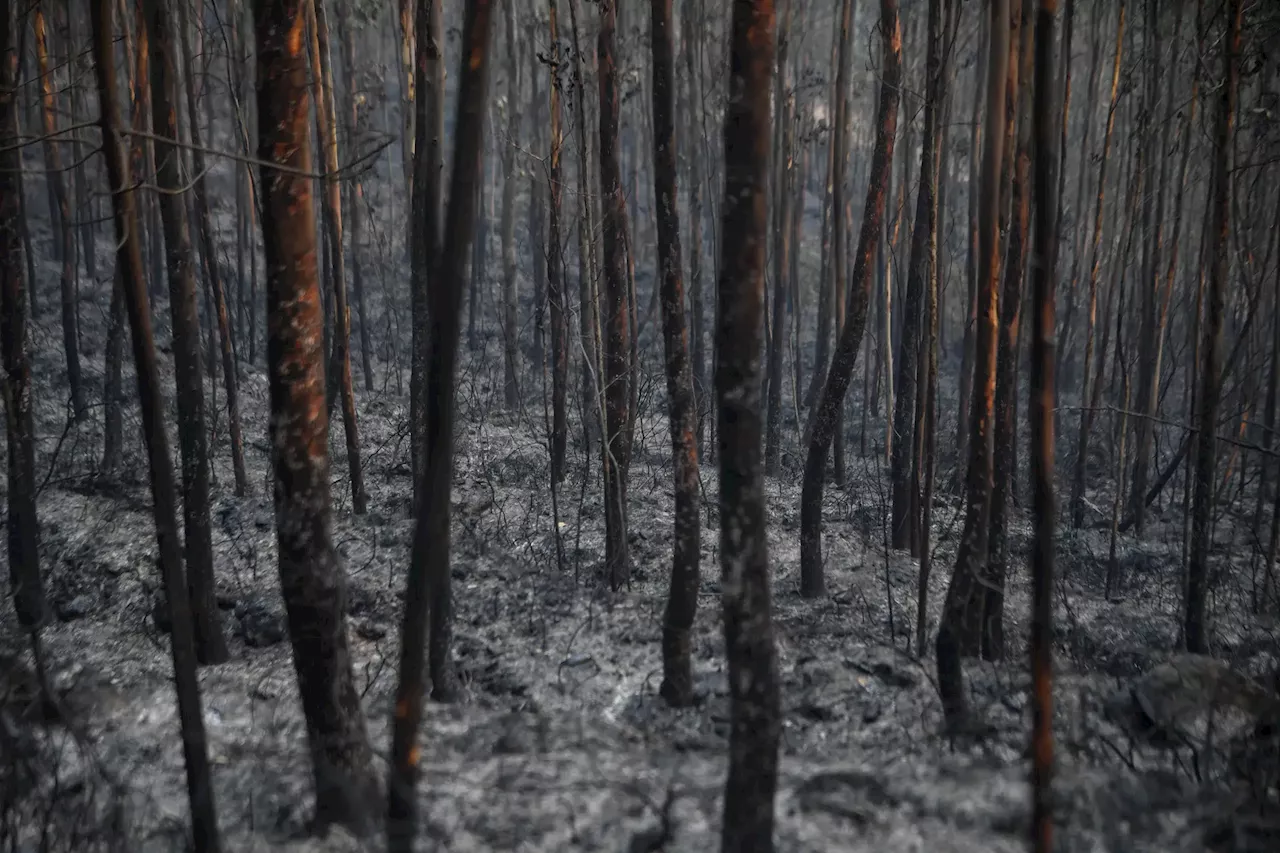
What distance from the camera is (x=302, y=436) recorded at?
4160 mm

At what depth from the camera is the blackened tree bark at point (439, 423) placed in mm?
3605

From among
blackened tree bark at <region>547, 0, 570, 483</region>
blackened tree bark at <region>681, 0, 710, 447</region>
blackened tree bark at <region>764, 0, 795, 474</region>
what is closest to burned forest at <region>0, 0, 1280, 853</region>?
blackened tree bark at <region>547, 0, 570, 483</region>

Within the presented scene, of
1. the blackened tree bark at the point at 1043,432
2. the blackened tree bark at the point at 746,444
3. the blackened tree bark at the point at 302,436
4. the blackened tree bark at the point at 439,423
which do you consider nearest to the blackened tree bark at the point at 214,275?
the blackened tree bark at the point at 302,436

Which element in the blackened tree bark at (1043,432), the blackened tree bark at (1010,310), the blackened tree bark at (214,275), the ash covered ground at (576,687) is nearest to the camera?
the blackened tree bark at (1043,432)

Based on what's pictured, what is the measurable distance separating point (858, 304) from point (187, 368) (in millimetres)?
6007

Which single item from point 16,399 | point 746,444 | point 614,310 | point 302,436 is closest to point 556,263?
point 614,310

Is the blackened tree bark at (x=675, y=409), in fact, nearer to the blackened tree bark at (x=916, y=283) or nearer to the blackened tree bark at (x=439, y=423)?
the blackened tree bark at (x=916, y=283)

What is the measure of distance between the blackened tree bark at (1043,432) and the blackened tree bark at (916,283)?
2750 millimetres

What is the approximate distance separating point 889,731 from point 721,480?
327cm

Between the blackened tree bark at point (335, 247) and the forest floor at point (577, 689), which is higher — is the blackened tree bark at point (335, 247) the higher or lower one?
the higher one

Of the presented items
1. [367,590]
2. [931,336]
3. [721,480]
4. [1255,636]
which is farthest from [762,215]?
[1255,636]

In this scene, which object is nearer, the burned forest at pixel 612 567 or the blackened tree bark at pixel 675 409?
the burned forest at pixel 612 567

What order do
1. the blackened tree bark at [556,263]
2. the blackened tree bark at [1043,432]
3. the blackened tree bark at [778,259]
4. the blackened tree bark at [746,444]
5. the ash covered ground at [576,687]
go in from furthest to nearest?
the blackened tree bark at [778,259], the blackened tree bark at [556,263], the ash covered ground at [576,687], the blackened tree bark at [746,444], the blackened tree bark at [1043,432]

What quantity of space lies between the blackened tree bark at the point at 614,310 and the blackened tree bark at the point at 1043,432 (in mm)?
4262
